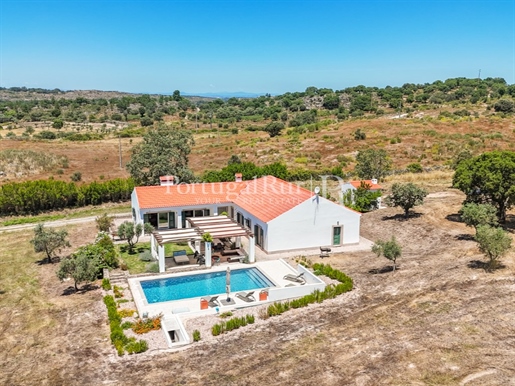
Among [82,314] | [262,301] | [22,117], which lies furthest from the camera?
[22,117]

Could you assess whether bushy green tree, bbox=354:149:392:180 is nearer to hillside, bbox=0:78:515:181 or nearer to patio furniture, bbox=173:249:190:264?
hillside, bbox=0:78:515:181

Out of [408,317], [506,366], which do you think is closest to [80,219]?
[408,317]

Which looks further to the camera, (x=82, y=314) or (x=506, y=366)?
(x=82, y=314)

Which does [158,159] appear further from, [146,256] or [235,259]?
[235,259]

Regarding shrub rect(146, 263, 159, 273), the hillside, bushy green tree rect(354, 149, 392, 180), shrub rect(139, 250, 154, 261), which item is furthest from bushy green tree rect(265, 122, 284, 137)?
shrub rect(146, 263, 159, 273)

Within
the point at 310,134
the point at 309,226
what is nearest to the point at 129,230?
the point at 309,226

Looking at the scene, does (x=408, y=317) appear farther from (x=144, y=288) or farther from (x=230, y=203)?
(x=230, y=203)
